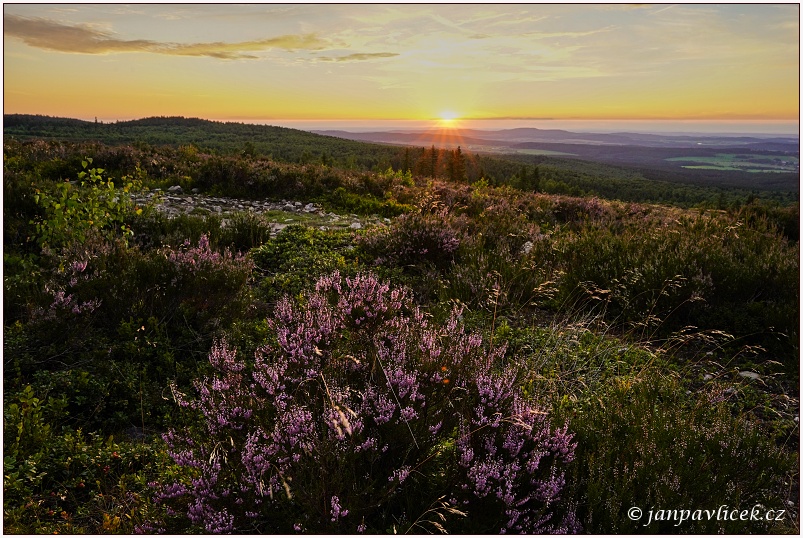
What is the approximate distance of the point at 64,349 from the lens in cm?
435

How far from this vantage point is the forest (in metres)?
2.39

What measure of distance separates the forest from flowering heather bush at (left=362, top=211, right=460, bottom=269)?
1.3 inches

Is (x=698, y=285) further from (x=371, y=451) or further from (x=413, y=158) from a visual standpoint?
(x=413, y=158)

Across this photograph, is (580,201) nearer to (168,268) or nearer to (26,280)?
(168,268)

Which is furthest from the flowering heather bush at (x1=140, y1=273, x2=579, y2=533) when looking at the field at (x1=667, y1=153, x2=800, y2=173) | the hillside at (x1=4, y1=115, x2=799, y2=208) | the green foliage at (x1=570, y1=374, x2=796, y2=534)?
the hillside at (x1=4, y1=115, x2=799, y2=208)

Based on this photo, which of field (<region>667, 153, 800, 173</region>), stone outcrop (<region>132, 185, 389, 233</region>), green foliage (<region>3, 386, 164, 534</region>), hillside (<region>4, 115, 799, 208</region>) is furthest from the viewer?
hillside (<region>4, 115, 799, 208</region>)

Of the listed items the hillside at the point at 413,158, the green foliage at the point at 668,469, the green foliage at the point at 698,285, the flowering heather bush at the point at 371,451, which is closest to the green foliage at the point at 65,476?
the flowering heather bush at the point at 371,451

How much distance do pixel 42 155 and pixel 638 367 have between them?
701 inches
